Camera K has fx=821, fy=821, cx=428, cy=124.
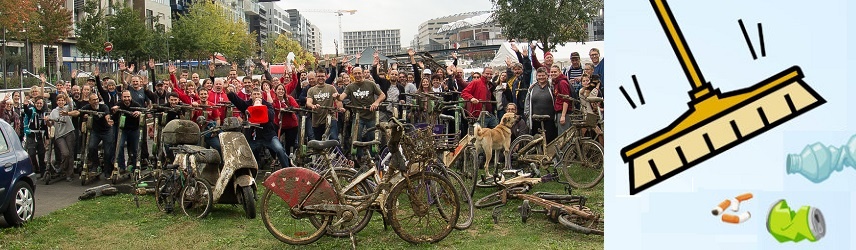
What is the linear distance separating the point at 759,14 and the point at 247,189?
21.7 ft

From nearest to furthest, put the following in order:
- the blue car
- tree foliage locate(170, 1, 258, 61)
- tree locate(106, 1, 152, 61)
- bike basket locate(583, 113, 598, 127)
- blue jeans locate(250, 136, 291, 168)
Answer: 1. the blue car
2. bike basket locate(583, 113, 598, 127)
3. blue jeans locate(250, 136, 291, 168)
4. tree locate(106, 1, 152, 61)
5. tree foliage locate(170, 1, 258, 61)

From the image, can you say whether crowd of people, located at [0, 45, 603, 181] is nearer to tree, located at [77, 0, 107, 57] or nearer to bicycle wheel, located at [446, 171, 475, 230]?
bicycle wheel, located at [446, 171, 475, 230]

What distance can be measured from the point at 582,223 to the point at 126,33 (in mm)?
42980

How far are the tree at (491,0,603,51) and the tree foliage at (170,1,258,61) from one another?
3116 cm

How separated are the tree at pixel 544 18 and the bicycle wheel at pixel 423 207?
2461cm

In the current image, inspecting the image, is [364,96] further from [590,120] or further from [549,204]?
[549,204]

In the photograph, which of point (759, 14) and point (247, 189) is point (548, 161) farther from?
point (759, 14)

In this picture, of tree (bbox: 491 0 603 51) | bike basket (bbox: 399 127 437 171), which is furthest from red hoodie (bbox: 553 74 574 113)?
→ tree (bbox: 491 0 603 51)

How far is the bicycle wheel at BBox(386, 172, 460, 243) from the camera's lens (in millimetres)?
7023

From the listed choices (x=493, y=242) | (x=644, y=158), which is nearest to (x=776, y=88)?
(x=644, y=158)

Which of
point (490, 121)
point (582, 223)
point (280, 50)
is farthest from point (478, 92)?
point (280, 50)

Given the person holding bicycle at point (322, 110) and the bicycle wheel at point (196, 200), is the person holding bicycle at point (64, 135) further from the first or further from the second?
the bicycle wheel at point (196, 200)

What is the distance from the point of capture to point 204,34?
198 ft

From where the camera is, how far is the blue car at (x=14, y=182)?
848 centimetres
